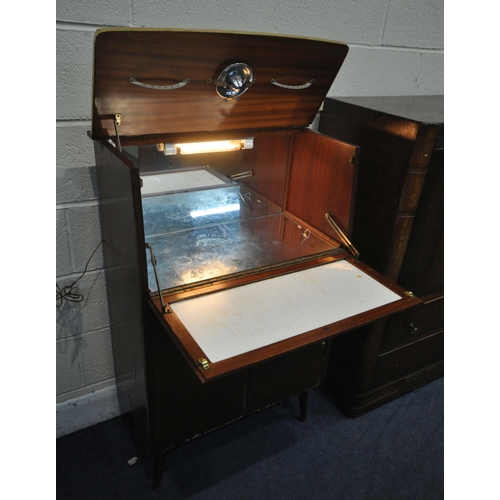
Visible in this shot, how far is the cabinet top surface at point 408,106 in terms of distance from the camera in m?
1.37

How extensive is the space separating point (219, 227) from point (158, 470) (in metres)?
0.86

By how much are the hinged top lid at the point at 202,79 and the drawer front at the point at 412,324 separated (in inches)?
36.2

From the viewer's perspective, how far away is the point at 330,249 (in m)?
1.36

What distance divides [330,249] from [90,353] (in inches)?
38.7

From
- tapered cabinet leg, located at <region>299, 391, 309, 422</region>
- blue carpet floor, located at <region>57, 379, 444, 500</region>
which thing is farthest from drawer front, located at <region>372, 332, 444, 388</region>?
tapered cabinet leg, located at <region>299, 391, 309, 422</region>

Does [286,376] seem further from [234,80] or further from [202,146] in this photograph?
[234,80]

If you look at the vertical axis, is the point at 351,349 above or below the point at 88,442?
above

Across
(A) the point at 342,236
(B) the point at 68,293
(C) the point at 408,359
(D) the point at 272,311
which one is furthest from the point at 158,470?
(C) the point at 408,359

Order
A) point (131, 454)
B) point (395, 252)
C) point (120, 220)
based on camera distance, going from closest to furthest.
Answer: point (120, 220), point (395, 252), point (131, 454)

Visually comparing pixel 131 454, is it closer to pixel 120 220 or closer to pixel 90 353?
pixel 90 353

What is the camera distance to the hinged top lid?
91 cm

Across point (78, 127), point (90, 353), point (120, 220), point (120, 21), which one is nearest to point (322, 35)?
point (120, 21)

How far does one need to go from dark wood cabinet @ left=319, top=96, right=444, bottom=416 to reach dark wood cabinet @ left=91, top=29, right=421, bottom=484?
0.72 feet

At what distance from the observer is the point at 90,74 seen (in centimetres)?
122
